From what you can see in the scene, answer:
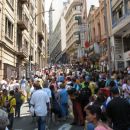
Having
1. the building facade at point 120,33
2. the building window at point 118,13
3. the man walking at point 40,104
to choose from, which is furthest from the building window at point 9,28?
the man walking at point 40,104

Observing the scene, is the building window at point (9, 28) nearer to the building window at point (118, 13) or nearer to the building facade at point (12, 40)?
the building facade at point (12, 40)

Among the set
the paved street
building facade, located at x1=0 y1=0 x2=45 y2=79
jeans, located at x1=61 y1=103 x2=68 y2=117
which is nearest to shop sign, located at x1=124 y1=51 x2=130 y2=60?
building facade, located at x1=0 y1=0 x2=45 y2=79

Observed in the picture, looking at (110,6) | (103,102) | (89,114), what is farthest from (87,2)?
(89,114)

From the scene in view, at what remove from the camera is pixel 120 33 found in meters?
31.4

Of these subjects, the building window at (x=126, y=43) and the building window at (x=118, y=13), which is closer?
the building window at (x=118, y=13)

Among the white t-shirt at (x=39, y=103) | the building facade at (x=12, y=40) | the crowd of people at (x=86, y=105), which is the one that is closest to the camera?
the crowd of people at (x=86, y=105)

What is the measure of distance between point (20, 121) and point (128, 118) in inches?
335

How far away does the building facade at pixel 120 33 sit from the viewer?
28.4 meters

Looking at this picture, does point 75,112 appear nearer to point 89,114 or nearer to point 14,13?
point 89,114

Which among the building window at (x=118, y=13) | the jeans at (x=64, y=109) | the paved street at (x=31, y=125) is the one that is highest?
the building window at (x=118, y=13)

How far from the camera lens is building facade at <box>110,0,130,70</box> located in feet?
93.1

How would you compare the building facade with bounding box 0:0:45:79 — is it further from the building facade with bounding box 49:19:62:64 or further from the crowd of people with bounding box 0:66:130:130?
the building facade with bounding box 49:19:62:64

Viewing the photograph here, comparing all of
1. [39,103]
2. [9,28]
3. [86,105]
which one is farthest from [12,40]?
[39,103]

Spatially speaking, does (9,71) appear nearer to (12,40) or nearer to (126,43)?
(12,40)
